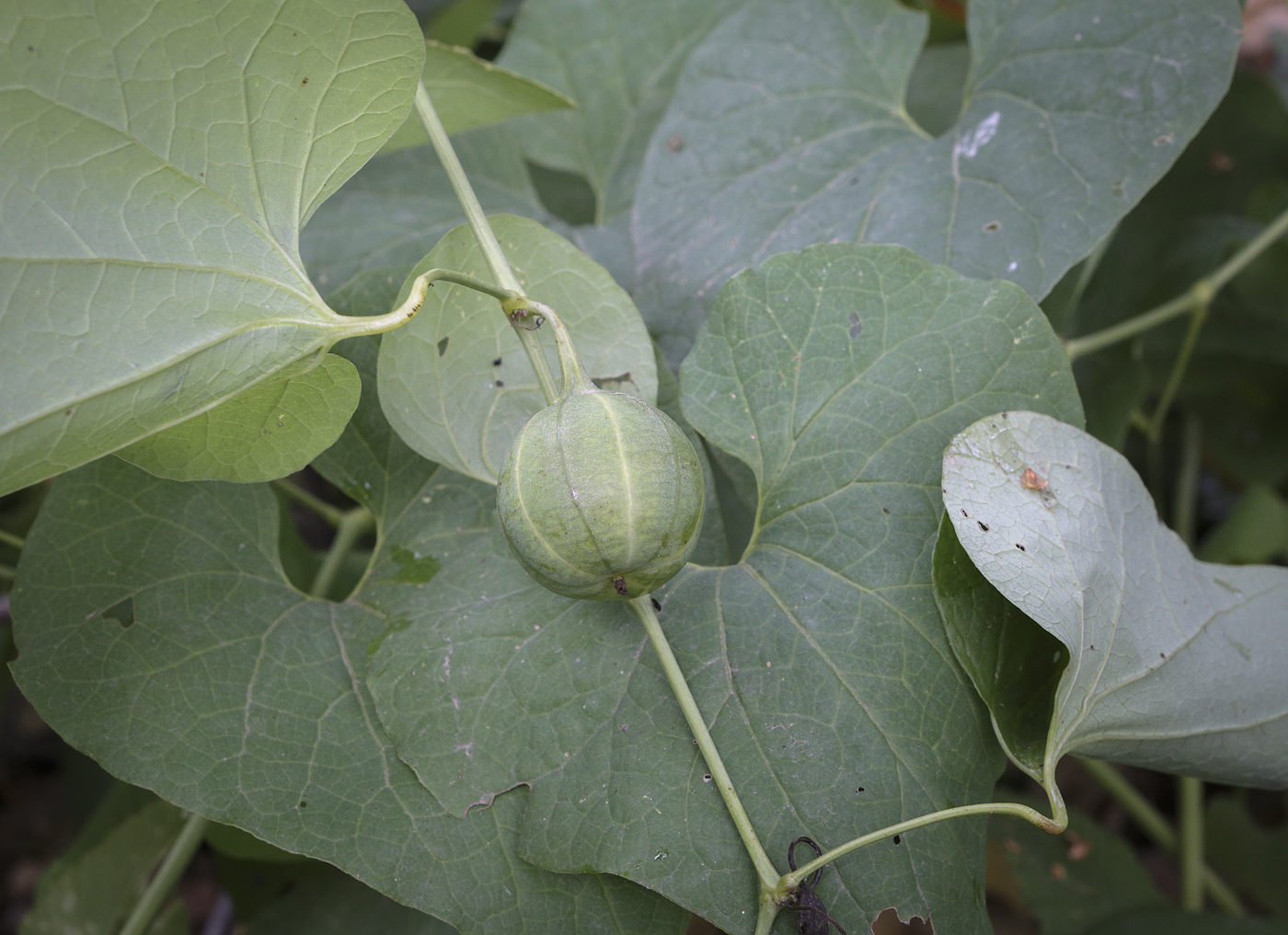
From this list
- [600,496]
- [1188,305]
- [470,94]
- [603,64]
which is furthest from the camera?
[603,64]

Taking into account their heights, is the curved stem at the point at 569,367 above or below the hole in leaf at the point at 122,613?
above

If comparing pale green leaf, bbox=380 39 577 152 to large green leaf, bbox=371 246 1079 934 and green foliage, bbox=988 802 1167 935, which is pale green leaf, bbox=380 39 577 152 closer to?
large green leaf, bbox=371 246 1079 934

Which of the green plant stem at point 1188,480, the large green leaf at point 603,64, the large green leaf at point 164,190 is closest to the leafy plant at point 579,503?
the large green leaf at point 164,190

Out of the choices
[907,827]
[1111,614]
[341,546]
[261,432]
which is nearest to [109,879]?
[341,546]

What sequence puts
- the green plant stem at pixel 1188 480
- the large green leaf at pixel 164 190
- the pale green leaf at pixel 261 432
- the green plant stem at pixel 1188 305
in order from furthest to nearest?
the green plant stem at pixel 1188 480
the green plant stem at pixel 1188 305
the pale green leaf at pixel 261 432
the large green leaf at pixel 164 190

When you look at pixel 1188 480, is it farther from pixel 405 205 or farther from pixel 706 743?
pixel 405 205

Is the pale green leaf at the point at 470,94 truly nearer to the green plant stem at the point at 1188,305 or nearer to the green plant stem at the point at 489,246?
the green plant stem at the point at 489,246
